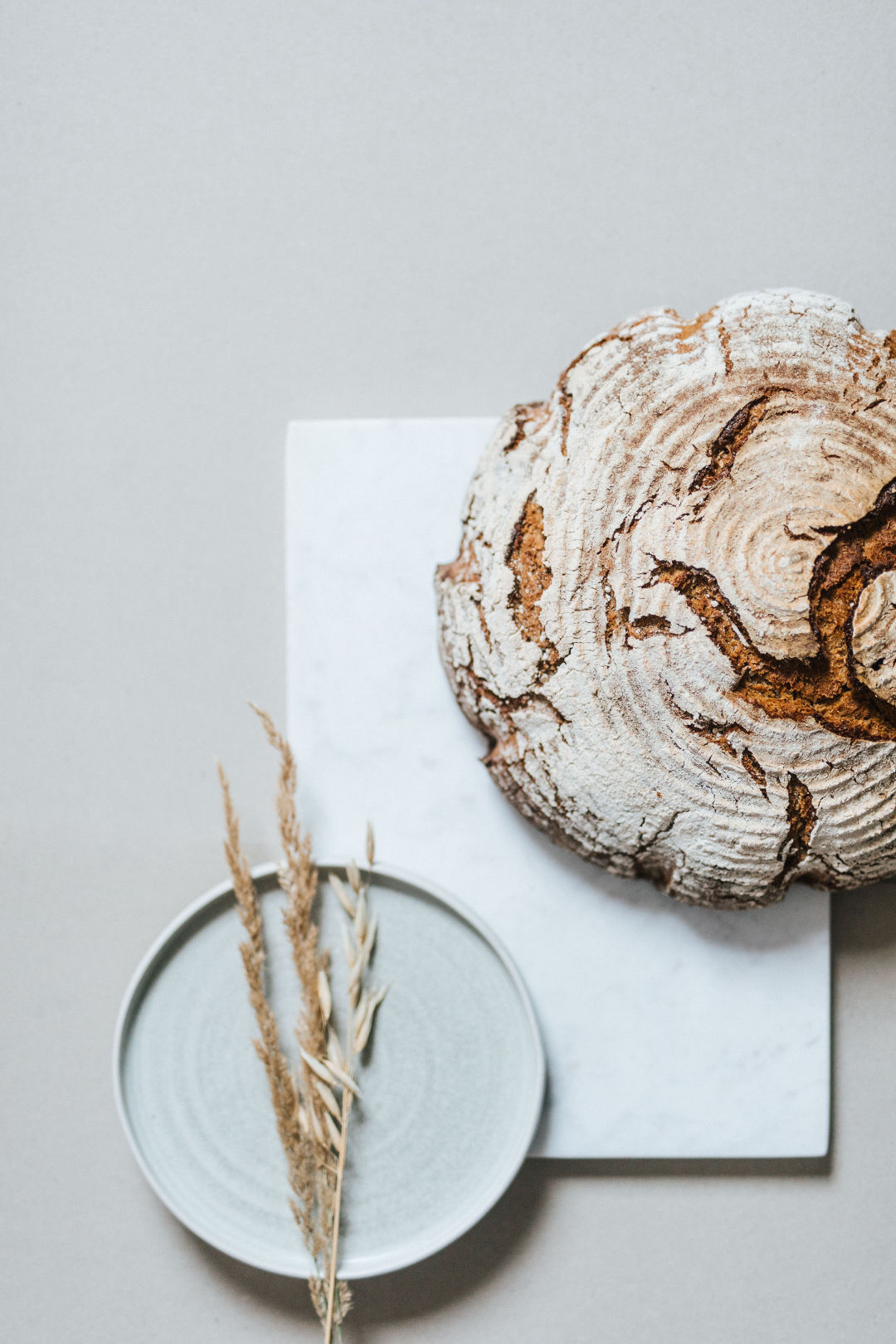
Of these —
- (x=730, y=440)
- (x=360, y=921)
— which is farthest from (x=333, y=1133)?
(x=730, y=440)

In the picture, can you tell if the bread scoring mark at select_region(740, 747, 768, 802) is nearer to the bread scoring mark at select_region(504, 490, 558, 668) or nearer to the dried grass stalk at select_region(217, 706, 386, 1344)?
the bread scoring mark at select_region(504, 490, 558, 668)

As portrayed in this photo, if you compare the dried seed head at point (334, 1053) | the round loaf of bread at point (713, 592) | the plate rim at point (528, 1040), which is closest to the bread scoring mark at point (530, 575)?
the round loaf of bread at point (713, 592)

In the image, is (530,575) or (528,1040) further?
(528,1040)

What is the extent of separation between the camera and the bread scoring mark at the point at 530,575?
34.9 inches

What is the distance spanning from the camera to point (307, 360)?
1.14 metres

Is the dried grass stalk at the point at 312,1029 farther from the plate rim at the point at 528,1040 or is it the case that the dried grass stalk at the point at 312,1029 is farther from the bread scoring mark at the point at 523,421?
the bread scoring mark at the point at 523,421

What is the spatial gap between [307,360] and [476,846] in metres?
0.64

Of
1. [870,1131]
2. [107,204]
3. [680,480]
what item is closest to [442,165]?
[107,204]

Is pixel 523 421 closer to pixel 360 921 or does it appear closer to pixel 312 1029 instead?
pixel 360 921

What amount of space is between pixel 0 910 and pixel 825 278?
1.33m

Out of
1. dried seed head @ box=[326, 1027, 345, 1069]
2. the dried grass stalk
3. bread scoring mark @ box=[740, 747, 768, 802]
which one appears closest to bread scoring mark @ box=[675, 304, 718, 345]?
bread scoring mark @ box=[740, 747, 768, 802]

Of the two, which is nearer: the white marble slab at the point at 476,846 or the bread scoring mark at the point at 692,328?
the bread scoring mark at the point at 692,328

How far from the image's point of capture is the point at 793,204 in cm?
113

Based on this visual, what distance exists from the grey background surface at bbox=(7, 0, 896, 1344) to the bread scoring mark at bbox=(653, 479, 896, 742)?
40 centimetres
